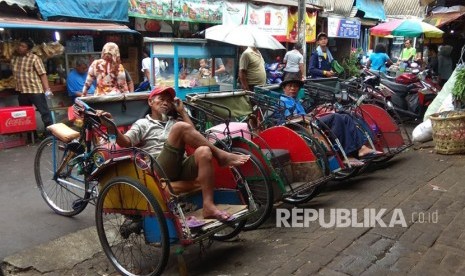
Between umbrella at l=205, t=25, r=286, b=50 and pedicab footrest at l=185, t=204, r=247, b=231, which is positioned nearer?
pedicab footrest at l=185, t=204, r=247, b=231

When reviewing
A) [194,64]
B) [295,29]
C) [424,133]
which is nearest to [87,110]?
[194,64]

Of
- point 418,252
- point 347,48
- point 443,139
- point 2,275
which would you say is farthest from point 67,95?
point 347,48

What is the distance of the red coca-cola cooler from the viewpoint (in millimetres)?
7621

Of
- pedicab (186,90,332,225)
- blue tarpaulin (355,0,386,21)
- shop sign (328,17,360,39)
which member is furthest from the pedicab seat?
blue tarpaulin (355,0,386,21)

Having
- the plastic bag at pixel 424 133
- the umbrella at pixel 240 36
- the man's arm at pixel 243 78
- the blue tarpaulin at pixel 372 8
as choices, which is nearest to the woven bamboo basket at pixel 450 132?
the plastic bag at pixel 424 133

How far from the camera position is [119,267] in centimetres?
357

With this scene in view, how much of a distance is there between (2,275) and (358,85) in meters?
6.25

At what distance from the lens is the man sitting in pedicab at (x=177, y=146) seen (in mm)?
3600

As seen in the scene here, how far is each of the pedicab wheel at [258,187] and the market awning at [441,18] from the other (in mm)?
9722

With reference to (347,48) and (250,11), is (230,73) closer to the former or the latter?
(250,11)

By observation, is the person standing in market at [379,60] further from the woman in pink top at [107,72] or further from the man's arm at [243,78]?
the woman in pink top at [107,72]

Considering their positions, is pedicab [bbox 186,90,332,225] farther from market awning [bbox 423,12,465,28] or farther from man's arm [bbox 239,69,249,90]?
market awning [bbox 423,12,465,28]

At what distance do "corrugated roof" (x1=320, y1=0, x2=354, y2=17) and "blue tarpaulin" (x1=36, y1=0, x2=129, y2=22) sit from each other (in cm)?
1046

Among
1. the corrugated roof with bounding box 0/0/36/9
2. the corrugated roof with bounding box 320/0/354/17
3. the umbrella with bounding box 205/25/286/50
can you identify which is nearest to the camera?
the corrugated roof with bounding box 0/0/36/9
